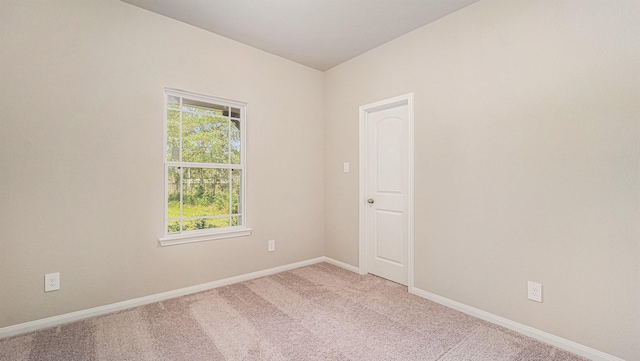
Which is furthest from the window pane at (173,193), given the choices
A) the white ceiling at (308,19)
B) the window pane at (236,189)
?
the white ceiling at (308,19)

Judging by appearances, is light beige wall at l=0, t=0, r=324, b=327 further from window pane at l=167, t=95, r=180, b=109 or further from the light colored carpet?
the light colored carpet

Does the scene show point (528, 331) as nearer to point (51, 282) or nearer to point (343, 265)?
point (343, 265)

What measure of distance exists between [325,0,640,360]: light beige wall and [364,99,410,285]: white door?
23 centimetres

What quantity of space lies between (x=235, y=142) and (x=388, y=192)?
5.97 feet

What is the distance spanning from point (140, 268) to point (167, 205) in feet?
1.95

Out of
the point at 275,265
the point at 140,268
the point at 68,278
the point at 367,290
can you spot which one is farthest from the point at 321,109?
the point at 68,278

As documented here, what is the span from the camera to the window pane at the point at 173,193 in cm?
270

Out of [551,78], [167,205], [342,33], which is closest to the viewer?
[551,78]

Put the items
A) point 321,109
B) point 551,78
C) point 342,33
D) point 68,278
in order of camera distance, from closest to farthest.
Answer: point 551,78
point 68,278
point 342,33
point 321,109

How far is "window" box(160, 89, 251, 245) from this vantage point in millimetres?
2723

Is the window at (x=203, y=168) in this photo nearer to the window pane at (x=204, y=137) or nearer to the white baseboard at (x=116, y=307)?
the window pane at (x=204, y=137)

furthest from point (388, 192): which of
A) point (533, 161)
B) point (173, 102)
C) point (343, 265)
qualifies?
point (173, 102)

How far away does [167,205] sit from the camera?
2676 millimetres

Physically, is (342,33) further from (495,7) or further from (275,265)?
(275,265)
